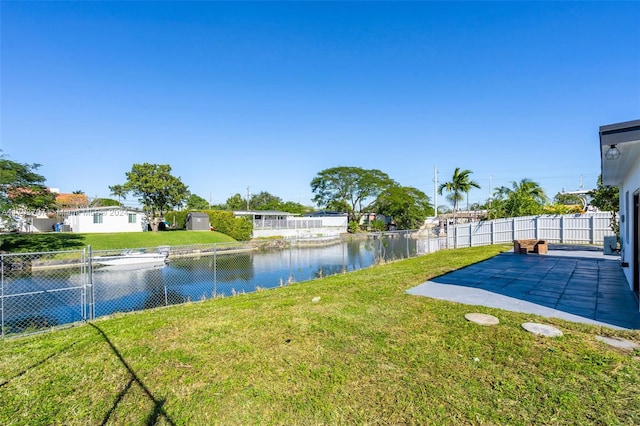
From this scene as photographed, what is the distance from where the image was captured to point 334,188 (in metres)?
45.1

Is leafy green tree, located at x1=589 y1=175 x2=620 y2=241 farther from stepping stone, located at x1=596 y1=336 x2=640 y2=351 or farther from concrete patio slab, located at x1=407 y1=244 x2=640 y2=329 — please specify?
stepping stone, located at x1=596 y1=336 x2=640 y2=351

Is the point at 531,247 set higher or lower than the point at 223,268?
higher

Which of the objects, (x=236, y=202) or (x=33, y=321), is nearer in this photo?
(x=33, y=321)

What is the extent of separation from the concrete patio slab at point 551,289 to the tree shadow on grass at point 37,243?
22458 mm

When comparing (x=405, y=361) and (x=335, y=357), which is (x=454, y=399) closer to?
(x=405, y=361)

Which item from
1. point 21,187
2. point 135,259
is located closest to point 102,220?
point 21,187

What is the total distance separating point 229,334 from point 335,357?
1.64 m

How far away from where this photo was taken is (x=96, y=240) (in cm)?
2189

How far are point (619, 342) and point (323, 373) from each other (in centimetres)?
345

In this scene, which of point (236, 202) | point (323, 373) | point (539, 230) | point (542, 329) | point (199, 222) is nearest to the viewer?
A: point (323, 373)

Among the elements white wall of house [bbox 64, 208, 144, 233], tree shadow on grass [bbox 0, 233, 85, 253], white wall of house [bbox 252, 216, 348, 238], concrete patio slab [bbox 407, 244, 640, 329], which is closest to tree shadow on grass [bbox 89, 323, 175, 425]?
concrete patio slab [bbox 407, 244, 640, 329]

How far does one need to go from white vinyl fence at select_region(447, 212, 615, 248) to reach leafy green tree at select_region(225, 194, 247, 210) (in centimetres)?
4312

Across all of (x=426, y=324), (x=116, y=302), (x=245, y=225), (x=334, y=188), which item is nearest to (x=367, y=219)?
(x=334, y=188)

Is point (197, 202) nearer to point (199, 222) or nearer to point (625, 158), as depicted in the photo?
point (199, 222)
